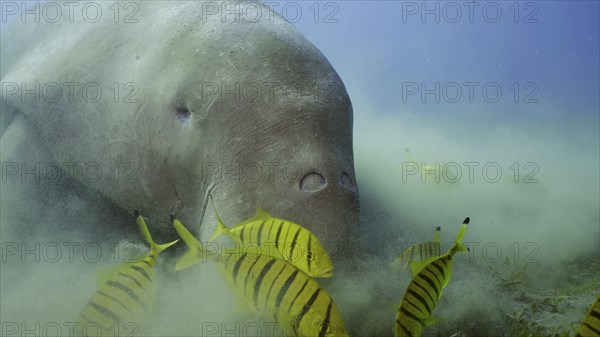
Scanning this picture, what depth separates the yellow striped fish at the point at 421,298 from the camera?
2.15 m

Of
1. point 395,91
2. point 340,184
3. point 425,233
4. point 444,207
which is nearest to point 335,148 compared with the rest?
point 340,184

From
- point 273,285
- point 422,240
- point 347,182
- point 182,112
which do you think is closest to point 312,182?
point 347,182

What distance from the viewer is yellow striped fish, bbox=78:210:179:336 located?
2172 millimetres

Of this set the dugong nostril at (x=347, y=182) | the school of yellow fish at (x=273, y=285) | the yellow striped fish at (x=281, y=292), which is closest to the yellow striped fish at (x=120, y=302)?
the school of yellow fish at (x=273, y=285)

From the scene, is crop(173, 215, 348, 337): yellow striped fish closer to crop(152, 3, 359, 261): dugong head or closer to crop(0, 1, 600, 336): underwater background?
crop(0, 1, 600, 336): underwater background

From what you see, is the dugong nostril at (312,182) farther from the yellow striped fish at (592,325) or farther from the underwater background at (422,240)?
the yellow striped fish at (592,325)

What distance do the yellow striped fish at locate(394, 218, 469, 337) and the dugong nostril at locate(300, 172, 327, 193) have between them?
715 millimetres

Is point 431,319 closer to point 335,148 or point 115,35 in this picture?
point 335,148

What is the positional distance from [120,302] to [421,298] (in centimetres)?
138

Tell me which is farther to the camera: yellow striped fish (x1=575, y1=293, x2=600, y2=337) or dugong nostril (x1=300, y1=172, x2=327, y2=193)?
dugong nostril (x1=300, y1=172, x2=327, y2=193)

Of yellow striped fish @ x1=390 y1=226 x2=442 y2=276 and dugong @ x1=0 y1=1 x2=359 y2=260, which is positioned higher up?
dugong @ x1=0 y1=1 x2=359 y2=260

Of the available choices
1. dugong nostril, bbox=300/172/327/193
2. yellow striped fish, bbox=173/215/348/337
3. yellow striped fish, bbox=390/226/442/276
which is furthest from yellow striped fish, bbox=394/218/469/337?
yellow striped fish, bbox=390/226/442/276

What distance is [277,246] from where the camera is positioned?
2.55 meters

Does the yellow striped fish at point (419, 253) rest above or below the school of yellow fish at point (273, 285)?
below
